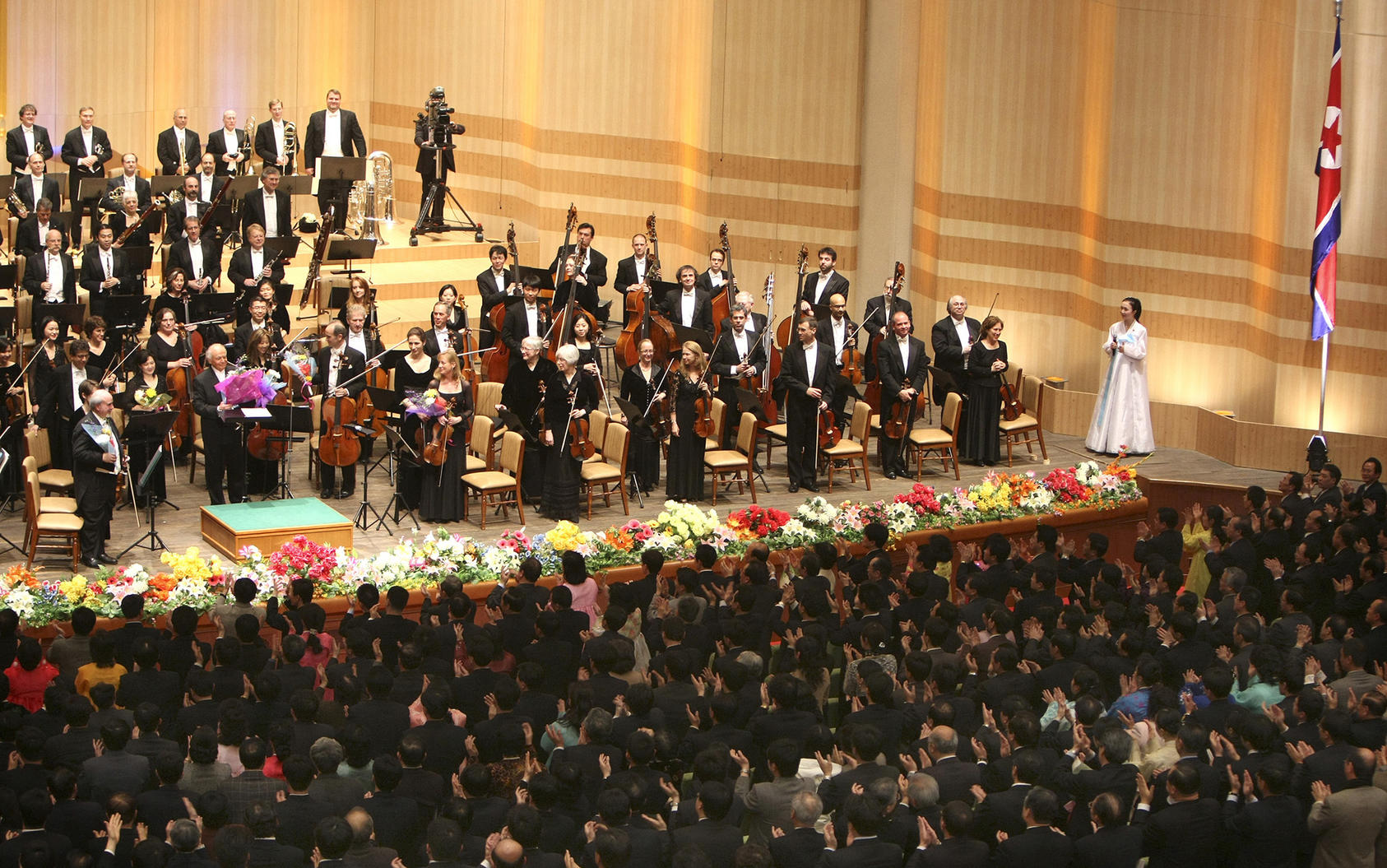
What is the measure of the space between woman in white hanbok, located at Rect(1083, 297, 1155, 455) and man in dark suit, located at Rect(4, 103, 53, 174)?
35.5 ft

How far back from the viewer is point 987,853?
6480mm

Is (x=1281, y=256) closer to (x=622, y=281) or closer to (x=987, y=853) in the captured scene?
(x=622, y=281)

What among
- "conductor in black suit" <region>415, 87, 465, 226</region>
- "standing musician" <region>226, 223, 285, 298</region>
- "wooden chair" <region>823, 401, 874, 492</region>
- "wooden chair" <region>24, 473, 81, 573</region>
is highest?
"conductor in black suit" <region>415, 87, 465, 226</region>

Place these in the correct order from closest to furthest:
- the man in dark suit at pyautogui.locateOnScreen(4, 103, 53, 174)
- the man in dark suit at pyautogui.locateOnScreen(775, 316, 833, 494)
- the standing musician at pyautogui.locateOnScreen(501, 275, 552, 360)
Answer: the man in dark suit at pyautogui.locateOnScreen(775, 316, 833, 494) → the standing musician at pyautogui.locateOnScreen(501, 275, 552, 360) → the man in dark suit at pyautogui.locateOnScreen(4, 103, 53, 174)

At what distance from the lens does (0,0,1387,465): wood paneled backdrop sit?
52.6ft

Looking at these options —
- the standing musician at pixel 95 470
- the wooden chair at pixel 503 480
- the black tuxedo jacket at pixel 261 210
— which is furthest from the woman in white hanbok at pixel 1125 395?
the standing musician at pixel 95 470

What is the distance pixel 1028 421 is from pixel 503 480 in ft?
16.6

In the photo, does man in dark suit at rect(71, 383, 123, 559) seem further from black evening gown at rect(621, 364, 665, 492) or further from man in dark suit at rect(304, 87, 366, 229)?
man in dark suit at rect(304, 87, 366, 229)

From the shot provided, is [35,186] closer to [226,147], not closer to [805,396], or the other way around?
[226,147]

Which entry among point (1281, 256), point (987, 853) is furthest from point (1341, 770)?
point (1281, 256)

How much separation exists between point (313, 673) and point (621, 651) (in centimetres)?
146

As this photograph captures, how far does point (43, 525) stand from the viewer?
37.7 feet

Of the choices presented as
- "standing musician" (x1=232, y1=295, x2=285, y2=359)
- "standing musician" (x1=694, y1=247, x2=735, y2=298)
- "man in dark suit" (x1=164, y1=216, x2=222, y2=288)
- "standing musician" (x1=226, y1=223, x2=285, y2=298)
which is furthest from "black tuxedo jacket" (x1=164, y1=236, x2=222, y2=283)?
"standing musician" (x1=694, y1=247, x2=735, y2=298)

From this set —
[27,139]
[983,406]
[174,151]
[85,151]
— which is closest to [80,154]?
[85,151]
